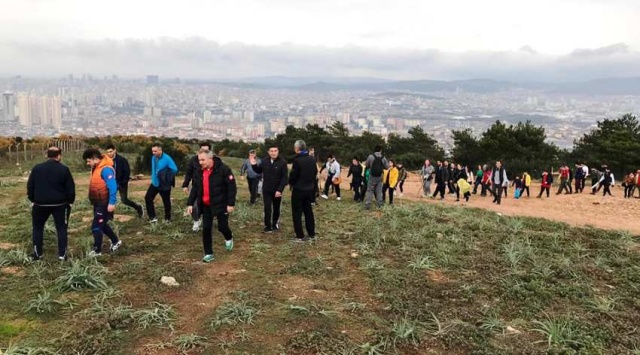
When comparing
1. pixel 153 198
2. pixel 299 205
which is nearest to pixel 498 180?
pixel 299 205

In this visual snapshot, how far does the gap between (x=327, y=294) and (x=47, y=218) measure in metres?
4.12

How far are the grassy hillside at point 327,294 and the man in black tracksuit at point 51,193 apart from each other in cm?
45

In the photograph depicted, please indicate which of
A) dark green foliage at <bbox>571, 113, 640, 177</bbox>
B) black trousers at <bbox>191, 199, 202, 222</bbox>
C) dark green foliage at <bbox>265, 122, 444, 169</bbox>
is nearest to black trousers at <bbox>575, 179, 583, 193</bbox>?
dark green foliage at <bbox>571, 113, 640, 177</bbox>

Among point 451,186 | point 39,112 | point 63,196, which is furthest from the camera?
point 39,112

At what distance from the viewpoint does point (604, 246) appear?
8656mm

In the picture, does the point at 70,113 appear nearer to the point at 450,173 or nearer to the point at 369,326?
the point at 450,173

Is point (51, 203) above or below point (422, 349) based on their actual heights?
above

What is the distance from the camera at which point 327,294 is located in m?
5.87

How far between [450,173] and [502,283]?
12.4m

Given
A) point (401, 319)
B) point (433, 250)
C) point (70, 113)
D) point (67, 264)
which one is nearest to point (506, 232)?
point (433, 250)

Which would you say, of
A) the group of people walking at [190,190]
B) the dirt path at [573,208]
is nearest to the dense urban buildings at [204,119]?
the dirt path at [573,208]

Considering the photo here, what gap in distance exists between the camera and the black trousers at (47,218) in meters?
6.55

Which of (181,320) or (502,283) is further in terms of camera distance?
(502,283)

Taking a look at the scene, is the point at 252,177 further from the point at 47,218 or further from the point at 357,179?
the point at 47,218
